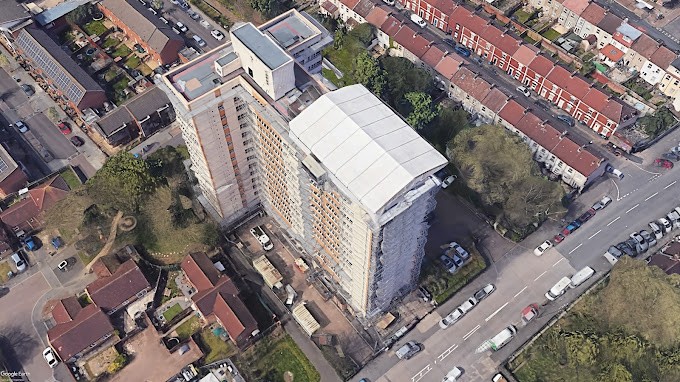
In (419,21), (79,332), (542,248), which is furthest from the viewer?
(419,21)

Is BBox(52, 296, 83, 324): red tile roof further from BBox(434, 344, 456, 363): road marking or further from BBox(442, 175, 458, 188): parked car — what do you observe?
BBox(442, 175, 458, 188): parked car

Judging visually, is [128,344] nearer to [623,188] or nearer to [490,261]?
[490,261]

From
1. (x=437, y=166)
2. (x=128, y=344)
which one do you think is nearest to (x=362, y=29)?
(x=437, y=166)

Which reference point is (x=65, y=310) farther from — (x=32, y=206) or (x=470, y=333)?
(x=470, y=333)

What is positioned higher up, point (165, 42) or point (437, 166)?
point (165, 42)

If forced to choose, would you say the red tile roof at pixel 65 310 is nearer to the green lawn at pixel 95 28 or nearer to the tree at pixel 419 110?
the tree at pixel 419 110

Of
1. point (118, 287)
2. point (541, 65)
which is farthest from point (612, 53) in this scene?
point (118, 287)
